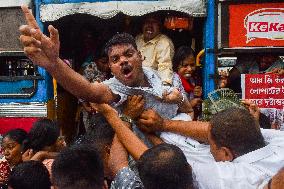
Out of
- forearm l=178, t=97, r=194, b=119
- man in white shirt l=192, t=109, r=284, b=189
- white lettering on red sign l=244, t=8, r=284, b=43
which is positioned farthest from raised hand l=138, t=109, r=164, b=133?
white lettering on red sign l=244, t=8, r=284, b=43

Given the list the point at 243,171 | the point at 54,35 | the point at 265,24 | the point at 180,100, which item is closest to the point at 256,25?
the point at 265,24

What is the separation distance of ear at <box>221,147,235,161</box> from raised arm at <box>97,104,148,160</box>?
0.57m

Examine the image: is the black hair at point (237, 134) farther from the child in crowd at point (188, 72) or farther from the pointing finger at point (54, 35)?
the child in crowd at point (188, 72)

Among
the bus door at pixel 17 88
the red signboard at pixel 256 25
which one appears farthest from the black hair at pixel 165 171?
the bus door at pixel 17 88

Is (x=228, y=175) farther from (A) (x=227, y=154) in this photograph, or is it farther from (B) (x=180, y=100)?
(B) (x=180, y=100)

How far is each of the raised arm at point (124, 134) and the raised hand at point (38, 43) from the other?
2.58ft

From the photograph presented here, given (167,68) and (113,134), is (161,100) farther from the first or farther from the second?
(167,68)

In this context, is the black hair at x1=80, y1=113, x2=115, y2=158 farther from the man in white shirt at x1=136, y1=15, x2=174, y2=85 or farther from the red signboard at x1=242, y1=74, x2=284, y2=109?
the man in white shirt at x1=136, y1=15, x2=174, y2=85

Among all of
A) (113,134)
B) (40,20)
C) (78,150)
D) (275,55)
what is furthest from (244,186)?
(40,20)

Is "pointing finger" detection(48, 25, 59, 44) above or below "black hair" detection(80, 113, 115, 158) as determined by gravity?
above

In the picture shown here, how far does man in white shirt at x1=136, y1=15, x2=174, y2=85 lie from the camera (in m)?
6.55

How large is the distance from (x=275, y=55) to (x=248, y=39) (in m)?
0.53

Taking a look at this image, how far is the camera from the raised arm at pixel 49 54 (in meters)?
2.71

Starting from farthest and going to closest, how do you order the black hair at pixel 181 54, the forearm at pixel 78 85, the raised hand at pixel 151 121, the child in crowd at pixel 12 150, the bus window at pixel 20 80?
the bus window at pixel 20 80 < the black hair at pixel 181 54 < the child in crowd at pixel 12 150 < the raised hand at pixel 151 121 < the forearm at pixel 78 85
